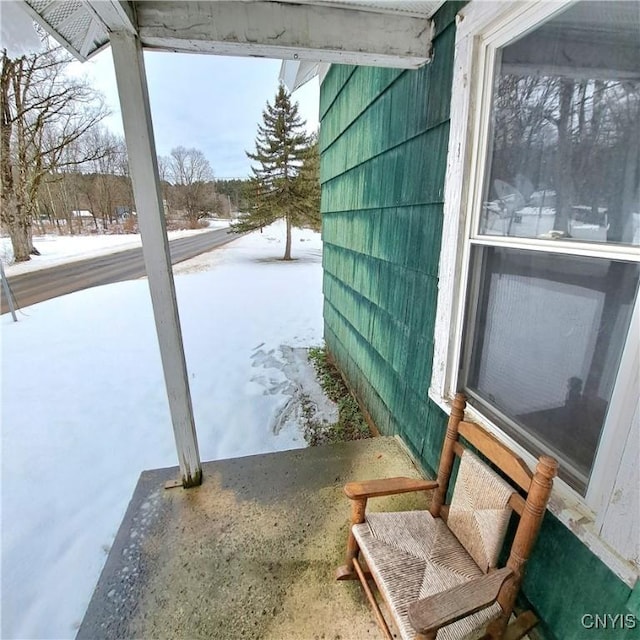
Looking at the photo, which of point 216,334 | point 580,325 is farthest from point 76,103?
point 580,325

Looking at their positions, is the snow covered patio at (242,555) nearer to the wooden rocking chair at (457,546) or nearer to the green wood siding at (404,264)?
the wooden rocking chair at (457,546)

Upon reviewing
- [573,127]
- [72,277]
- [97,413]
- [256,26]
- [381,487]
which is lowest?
[97,413]

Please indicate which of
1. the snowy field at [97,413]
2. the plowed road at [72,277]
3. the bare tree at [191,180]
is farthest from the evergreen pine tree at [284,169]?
the bare tree at [191,180]

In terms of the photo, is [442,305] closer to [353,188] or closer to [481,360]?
[481,360]

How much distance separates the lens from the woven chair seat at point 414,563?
947mm

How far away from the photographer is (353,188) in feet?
9.44

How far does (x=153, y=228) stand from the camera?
4.78 ft

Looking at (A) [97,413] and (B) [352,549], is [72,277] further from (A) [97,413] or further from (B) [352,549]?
(B) [352,549]

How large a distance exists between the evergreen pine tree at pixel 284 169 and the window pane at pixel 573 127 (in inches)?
499

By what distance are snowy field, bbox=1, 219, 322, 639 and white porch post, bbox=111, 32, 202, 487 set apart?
877 mm

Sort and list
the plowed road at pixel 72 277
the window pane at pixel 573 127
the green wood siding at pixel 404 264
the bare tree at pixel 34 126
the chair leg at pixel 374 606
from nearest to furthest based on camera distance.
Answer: the window pane at pixel 573 127, the green wood siding at pixel 404 264, the chair leg at pixel 374 606, the bare tree at pixel 34 126, the plowed road at pixel 72 277

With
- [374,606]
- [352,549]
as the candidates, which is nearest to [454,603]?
[374,606]

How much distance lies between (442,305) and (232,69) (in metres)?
4.41

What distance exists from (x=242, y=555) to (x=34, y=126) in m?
11.2
